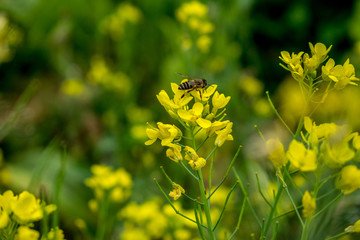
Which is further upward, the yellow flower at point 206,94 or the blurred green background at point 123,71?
the yellow flower at point 206,94

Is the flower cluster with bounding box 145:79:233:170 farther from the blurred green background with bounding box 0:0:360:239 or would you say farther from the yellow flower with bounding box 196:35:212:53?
the yellow flower with bounding box 196:35:212:53

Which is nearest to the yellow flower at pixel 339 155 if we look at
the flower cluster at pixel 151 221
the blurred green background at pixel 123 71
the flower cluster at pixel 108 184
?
the flower cluster at pixel 151 221

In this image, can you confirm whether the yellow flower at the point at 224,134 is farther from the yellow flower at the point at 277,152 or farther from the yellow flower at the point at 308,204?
the yellow flower at the point at 308,204

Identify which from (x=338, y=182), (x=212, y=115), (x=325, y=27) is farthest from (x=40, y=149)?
(x=325, y=27)

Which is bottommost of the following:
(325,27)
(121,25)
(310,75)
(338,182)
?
(325,27)

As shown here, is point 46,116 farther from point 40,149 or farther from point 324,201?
point 324,201

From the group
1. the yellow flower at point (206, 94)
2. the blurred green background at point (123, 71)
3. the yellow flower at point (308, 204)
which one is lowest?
the blurred green background at point (123, 71)
